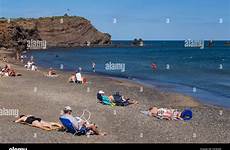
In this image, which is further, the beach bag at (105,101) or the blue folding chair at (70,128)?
the beach bag at (105,101)

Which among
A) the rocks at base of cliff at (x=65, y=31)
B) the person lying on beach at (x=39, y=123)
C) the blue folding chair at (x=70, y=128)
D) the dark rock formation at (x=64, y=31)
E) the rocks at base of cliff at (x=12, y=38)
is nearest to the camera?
the blue folding chair at (x=70, y=128)

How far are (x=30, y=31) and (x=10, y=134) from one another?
4986 inches

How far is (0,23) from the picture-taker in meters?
118

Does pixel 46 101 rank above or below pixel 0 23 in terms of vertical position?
below

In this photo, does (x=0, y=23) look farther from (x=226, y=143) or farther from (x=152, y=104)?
(x=226, y=143)

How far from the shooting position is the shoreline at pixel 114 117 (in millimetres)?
14883

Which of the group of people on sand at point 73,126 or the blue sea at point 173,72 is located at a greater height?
the group of people on sand at point 73,126

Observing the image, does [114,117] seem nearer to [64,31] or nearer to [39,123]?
[39,123]

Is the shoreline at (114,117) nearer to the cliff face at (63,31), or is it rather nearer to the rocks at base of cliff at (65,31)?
the cliff face at (63,31)

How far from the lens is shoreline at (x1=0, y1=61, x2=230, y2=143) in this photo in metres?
14.9

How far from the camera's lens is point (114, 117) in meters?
18.9

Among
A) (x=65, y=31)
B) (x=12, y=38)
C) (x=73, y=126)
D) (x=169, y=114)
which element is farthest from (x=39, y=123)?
(x=65, y=31)

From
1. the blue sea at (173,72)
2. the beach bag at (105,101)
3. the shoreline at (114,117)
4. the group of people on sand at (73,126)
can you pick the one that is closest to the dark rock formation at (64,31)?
the blue sea at (173,72)
